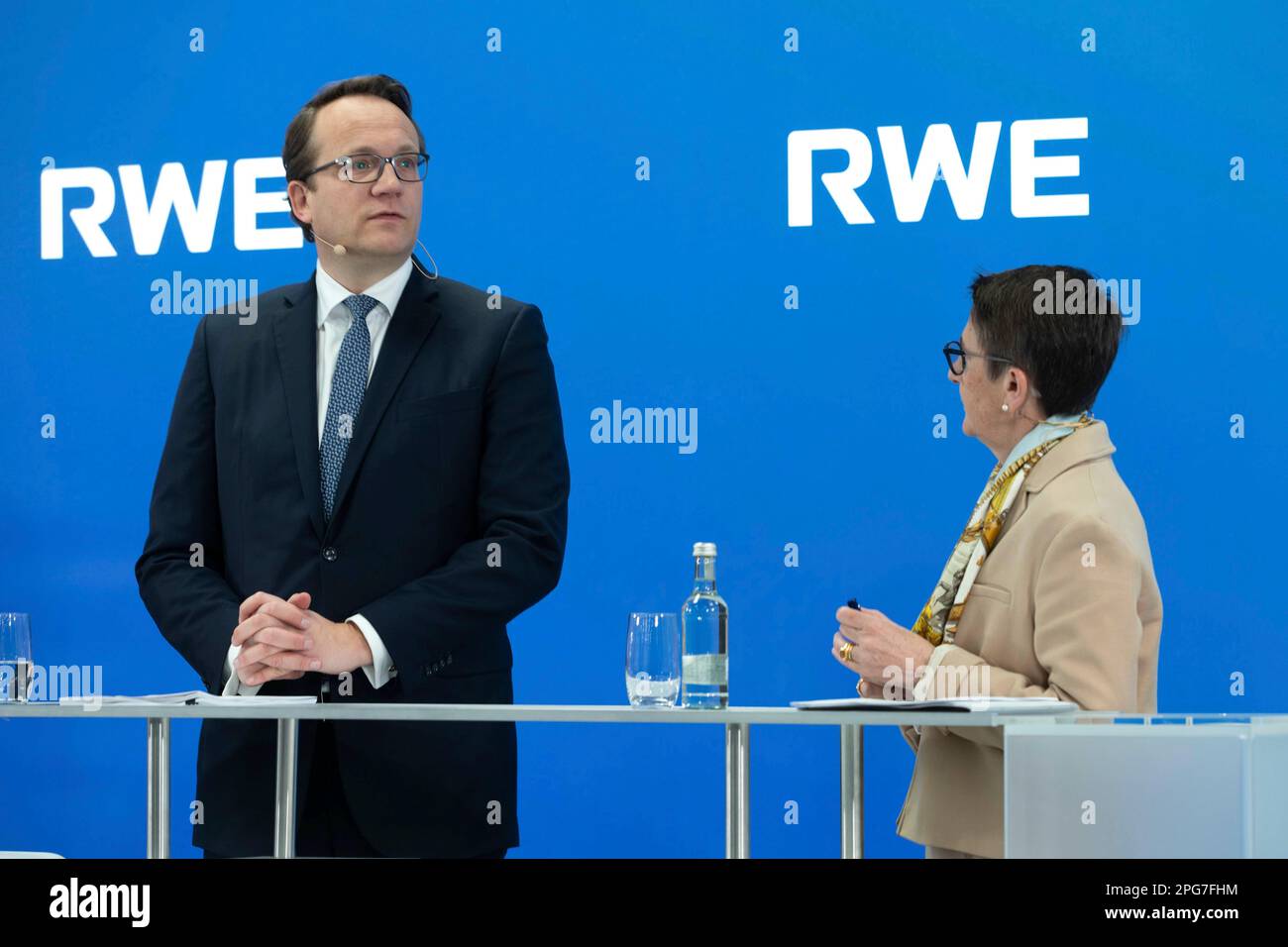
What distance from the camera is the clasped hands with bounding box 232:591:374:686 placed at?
1.96 meters

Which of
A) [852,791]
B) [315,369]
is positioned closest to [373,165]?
[315,369]

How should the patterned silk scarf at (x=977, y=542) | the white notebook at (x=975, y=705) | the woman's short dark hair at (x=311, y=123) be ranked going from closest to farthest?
1. the white notebook at (x=975, y=705)
2. the patterned silk scarf at (x=977, y=542)
3. the woman's short dark hair at (x=311, y=123)

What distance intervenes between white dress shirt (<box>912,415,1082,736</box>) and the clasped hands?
774 mm

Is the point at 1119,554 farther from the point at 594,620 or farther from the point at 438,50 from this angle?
the point at 438,50

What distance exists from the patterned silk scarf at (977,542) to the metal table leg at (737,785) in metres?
0.36

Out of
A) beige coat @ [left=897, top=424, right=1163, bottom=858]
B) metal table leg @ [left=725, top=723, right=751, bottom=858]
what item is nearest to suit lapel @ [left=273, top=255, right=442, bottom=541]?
metal table leg @ [left=725, top=723, right=751, bottom=858]

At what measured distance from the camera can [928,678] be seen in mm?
2023

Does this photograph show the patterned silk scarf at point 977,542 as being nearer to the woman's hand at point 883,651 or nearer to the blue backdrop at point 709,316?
the woman's hand at point 883,651

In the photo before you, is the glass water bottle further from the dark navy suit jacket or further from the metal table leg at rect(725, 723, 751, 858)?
the dark navy suit jacket

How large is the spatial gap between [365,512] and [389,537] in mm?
53

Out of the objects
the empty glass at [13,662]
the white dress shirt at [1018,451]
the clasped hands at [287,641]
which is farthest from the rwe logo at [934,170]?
the empty glass at [13,662]

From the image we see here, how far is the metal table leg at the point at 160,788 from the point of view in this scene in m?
2.14

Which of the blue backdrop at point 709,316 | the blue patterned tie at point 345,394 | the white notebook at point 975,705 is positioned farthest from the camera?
the blue backdrop at point 709,316
